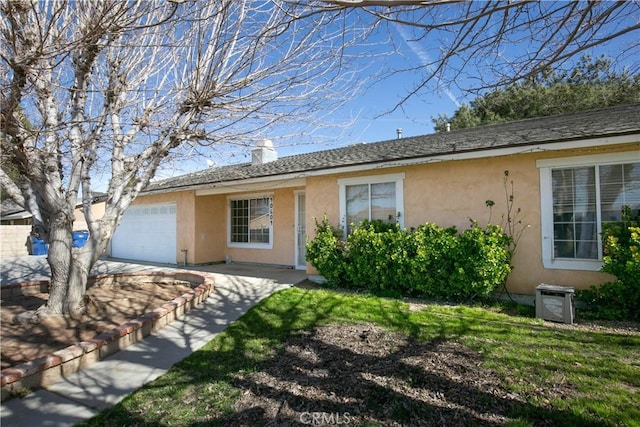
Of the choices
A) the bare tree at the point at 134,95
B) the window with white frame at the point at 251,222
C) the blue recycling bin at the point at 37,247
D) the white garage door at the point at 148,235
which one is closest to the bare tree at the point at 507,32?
the bare tree at the point at 134,95

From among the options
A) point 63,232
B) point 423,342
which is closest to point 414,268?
point 423,342

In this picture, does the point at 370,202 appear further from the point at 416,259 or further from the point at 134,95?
the point at 134,95

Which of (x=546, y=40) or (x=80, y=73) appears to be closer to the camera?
(x=546, y=40)

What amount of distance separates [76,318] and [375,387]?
18.1ft

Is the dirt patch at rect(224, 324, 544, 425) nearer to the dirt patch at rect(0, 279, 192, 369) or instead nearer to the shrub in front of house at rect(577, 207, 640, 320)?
the dirt patch at rect(0, 279, 192, 369)

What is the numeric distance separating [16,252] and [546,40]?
988 inches

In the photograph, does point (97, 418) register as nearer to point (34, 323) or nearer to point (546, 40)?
point (34, 323)

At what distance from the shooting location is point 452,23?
3.84 meters

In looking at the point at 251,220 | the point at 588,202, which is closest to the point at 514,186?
the point at 588,202

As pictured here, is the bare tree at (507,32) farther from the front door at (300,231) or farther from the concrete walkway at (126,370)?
the front door at (300,231)

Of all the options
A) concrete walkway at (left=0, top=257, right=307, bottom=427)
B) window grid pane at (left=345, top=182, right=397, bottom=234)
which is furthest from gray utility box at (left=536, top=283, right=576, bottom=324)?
concrete walkway at (left=0, top=257, right=307, bottom=427)

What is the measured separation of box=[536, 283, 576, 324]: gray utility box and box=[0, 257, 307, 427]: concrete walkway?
18.0 feet

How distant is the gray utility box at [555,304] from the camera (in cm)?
574

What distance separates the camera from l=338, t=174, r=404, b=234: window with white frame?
8.77 meters
